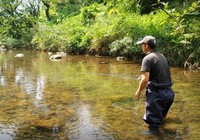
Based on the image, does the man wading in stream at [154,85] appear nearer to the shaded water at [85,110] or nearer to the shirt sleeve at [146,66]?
the shirt sleeve at [146,66]

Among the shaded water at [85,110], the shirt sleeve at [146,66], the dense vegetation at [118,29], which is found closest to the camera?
the shirt sleeve at [146,66]

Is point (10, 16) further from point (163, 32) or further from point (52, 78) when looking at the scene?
point (163, 32)

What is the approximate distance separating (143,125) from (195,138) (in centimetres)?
110

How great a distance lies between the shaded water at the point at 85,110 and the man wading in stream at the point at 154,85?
0.32 metres

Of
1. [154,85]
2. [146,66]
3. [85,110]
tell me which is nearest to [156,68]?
[146,66]

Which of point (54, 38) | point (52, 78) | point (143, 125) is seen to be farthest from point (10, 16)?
point (54, 38)

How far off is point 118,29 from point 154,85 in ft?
50.8

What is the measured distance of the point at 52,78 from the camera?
1335 cm

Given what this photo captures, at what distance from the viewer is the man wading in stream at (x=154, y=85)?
19.9ft

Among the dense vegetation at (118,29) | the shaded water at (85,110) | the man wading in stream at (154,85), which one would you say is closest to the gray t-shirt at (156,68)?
the man wading in stream at (154,85)

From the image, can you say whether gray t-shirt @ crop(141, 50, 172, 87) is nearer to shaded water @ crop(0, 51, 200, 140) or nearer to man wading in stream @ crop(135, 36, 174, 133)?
man wading in stream @ crop(135, 36, 174, 133)

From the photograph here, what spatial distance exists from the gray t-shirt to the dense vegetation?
0.58 meters

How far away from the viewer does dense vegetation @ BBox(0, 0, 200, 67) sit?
6.94m

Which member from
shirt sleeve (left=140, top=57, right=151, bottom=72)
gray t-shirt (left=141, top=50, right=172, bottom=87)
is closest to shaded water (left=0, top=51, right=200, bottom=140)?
gray t-shirt (left=141, top=50, right=172, bottom=87)
